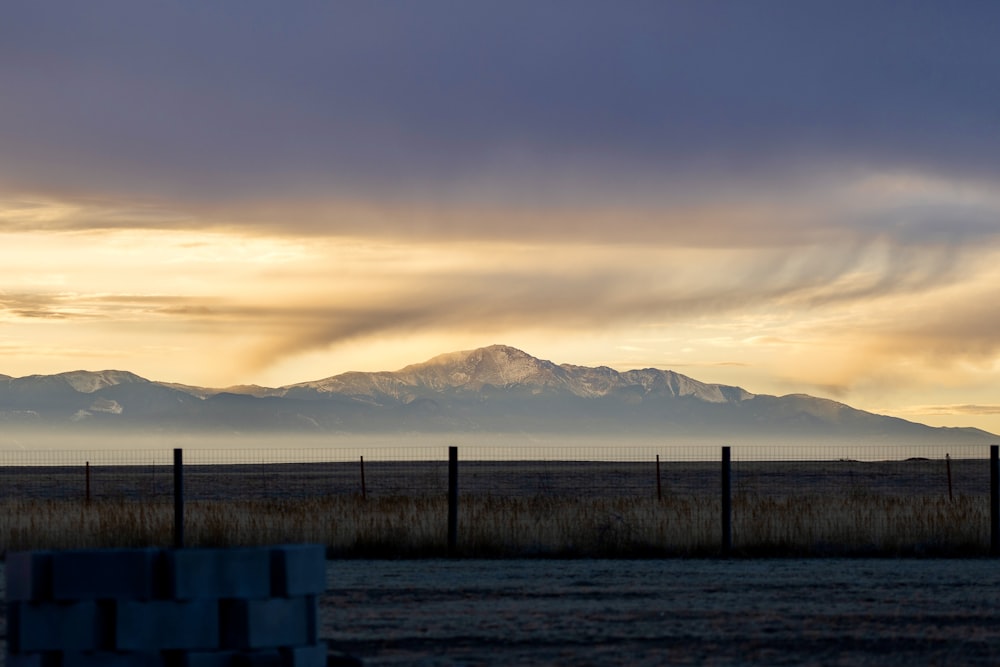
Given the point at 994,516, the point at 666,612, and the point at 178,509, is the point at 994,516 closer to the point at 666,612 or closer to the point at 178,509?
the point at 666,612

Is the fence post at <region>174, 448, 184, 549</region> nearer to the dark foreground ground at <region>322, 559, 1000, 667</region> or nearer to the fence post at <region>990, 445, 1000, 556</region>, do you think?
the dark foreground ground at <region>322, 559, 1000, 667</region>

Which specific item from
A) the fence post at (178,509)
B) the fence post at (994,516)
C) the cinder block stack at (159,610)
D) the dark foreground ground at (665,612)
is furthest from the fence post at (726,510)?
the cinder block stack at (159,610)

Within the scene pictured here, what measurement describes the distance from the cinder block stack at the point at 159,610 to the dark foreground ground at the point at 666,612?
170cm

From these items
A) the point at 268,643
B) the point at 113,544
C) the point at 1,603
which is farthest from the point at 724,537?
the point at 268,643

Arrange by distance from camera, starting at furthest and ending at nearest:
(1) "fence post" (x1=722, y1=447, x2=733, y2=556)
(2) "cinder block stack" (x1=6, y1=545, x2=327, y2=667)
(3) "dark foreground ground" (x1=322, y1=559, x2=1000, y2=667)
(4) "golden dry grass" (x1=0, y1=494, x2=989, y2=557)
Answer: (4) "golden dry grass" (x1=0, y1=494, x2=989, y2=557)
(1) "fence post" (x1=722, y1=447, x2=733, y2=556)
(3) "dark foreground ground" (x1=322, y1=559, x2=1000, y2=667)
(2) "cinder block stack" (x1=6, y1=545, x2=327, y2=667)

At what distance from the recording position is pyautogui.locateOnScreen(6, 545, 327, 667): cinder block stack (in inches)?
439

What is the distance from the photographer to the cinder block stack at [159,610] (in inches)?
439

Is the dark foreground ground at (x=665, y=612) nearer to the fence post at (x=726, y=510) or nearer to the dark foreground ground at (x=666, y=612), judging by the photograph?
the dark foreground ground at (x=666, y=612)

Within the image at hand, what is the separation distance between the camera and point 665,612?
16062mm

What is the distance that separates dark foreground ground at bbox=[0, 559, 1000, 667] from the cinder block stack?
6.01ft


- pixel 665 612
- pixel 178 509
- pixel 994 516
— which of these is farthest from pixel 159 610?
pixel 994 516

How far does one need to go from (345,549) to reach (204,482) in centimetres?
6787

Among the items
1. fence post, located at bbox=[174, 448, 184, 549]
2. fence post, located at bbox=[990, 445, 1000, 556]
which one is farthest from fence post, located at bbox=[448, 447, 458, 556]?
fence post, located at bbox=[990, 445, 1000, 556]

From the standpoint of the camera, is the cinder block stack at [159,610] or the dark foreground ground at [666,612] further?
the dark foreground ground at [666,612]
